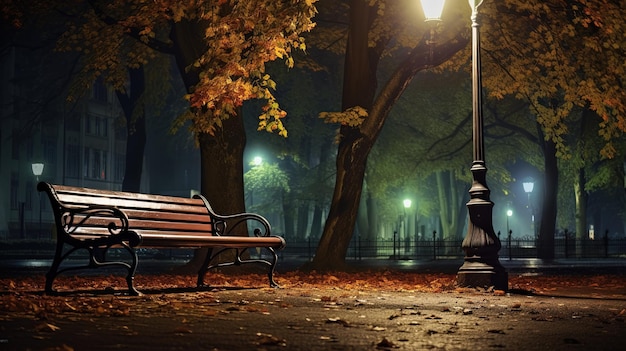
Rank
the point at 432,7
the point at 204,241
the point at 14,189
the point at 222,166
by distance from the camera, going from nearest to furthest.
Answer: the point at 204,241
the point at 432,7
the point at 222,166
the point at 14,189

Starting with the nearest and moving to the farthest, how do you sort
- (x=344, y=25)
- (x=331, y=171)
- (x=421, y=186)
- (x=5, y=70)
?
1. (x=344, y=25)
2. (x=331, y=171)
3. (x=421, y=186)
4. (x=5, y=70)

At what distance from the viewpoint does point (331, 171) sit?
4588 cm

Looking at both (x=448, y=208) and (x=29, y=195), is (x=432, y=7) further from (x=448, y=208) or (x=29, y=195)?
(x=29, y=195)

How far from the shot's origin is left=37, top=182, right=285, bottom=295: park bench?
10.9 metres

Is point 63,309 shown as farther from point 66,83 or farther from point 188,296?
point 66,83

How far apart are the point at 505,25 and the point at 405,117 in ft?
75.3

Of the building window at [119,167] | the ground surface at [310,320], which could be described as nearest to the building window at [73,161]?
the building window at [119,167]

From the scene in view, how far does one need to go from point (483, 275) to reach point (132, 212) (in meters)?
4.64

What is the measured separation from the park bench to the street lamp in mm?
2550

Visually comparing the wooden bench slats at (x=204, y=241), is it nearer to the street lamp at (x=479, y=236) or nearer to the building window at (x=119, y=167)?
the street lamp at (x=479, y=236)

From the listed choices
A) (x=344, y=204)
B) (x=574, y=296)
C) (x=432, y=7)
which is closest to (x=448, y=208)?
(x=344, y=204)

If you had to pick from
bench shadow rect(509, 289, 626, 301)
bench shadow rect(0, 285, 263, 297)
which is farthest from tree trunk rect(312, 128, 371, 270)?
bench shadow rect(509, 289, 626, 301)

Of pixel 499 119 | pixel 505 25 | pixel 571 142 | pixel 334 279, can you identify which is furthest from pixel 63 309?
pixel 571 142

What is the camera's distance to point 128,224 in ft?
36.1
